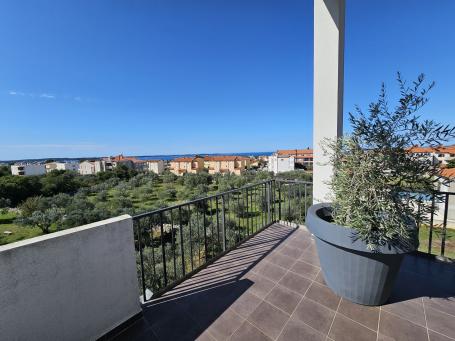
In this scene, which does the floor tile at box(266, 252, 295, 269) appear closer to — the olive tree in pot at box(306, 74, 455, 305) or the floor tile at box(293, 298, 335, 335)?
the floor tile at box(293, 298, 335, 335)

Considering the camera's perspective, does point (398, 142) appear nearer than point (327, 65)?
Yes

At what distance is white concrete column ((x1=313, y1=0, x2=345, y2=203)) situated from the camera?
2480 mm

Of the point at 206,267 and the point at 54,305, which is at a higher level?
the point at 54,305

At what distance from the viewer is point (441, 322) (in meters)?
1.47

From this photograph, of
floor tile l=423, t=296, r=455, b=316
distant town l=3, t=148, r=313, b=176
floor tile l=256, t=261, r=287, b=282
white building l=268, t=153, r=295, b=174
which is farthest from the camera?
distant town l=3, t=148, r=313, b=176

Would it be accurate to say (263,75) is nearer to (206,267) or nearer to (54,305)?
(206,267)

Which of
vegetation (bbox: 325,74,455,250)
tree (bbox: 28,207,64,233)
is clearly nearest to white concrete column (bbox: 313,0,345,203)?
vegetation (bbox: 325,74,455,250)

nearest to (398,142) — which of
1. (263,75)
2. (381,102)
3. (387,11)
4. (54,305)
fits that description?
(381,102)

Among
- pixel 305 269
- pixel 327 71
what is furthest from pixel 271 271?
pixel 327 71

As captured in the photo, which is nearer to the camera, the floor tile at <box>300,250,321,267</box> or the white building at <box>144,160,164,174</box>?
the floor tile at <box>300,250,321,267</box>

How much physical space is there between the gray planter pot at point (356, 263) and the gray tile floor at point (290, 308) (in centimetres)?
12

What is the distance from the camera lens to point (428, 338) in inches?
53.0

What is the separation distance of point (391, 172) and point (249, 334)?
1.68m

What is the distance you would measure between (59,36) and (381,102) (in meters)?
6.79
